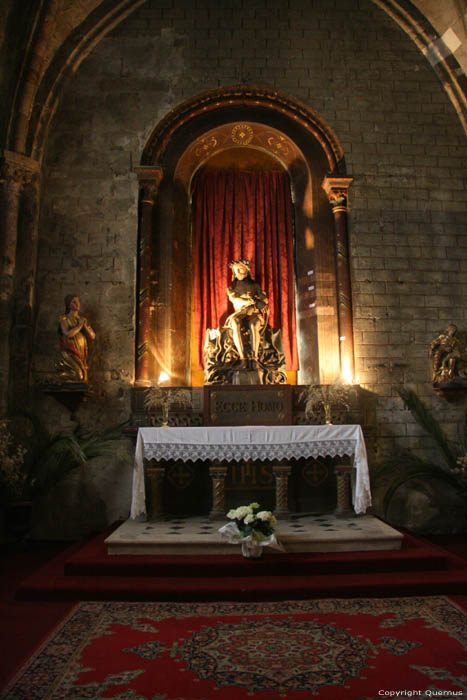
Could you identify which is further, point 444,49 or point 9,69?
point 444,49

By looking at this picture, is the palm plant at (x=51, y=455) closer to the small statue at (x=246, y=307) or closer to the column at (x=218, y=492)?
the column at (x=218, y=492)

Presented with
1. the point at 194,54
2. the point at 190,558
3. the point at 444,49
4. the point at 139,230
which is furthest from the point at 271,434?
the point at 444,49

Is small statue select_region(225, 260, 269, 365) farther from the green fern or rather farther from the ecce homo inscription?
the green fern

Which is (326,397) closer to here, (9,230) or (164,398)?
(164,398)

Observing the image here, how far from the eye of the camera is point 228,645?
3783mm

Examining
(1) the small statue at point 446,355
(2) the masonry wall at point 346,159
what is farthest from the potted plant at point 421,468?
(1) the small statue at point 446,355

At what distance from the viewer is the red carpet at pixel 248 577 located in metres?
4.74

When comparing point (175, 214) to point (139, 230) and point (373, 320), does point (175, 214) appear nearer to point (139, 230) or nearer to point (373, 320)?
point (139, 230)

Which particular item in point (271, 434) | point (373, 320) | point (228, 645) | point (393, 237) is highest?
point (393, 237)

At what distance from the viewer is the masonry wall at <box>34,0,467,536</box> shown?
8.12m

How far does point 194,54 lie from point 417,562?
8.11m

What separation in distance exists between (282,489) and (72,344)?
136 inches

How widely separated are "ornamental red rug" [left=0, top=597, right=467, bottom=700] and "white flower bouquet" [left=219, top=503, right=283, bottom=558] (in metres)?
0.68

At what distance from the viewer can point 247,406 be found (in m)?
7.21
